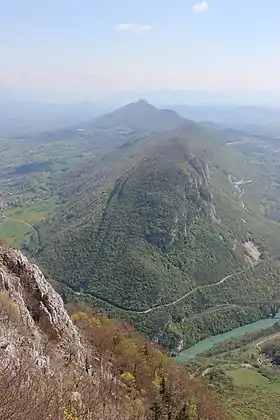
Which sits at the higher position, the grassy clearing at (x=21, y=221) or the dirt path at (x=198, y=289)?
the grassy clearing at (x=21, y=221)

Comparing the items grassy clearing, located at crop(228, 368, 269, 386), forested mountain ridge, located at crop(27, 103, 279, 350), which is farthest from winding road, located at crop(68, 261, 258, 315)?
grassy clearing, located at crop(228, 368, 269, 386)

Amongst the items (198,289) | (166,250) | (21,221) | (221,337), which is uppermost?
(166,250)

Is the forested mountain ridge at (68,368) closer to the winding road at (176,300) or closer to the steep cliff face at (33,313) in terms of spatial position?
the steep cliff face at (33,313)

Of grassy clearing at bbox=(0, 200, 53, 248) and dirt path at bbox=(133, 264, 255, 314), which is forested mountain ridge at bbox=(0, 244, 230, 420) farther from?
grassy clearing at bbox=(0, 200, 53, 248)

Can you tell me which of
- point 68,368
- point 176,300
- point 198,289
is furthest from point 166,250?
point 68,368

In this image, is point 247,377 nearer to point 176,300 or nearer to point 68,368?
point 176,300

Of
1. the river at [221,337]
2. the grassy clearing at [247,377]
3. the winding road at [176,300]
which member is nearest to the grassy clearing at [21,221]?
the winding road at [176,300]
